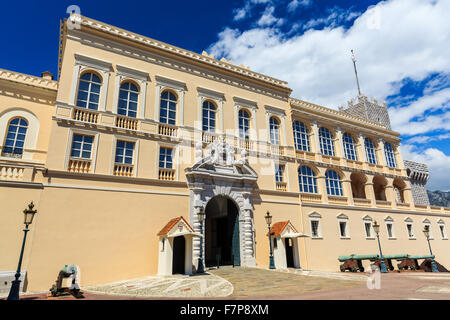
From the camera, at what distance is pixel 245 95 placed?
2175 centimetres

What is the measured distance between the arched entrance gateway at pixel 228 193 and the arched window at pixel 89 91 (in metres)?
6.61

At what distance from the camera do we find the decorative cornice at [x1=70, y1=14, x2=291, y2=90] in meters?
16.8

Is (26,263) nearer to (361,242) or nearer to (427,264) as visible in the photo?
(361,242)

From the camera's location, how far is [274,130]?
73.7 ft

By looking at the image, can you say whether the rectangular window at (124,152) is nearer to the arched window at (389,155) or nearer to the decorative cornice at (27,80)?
the decorative cornice at (27,80)

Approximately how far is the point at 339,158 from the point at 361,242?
743cm

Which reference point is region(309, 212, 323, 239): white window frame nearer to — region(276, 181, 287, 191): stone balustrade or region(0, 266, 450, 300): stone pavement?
region(276, 181, 287, 191): stone balustrade

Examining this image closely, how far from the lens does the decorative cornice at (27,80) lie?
52.7ft

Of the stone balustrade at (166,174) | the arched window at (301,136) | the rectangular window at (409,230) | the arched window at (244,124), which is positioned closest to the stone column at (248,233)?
the arched window at (244,124)

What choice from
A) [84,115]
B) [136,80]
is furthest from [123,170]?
[136,80]

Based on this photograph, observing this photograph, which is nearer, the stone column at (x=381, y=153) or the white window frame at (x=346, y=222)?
the white window frame at (x=346, y=222)

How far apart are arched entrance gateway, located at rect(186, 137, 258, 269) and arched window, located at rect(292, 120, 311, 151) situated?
6.60 meters

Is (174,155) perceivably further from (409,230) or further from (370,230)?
(409,230)
